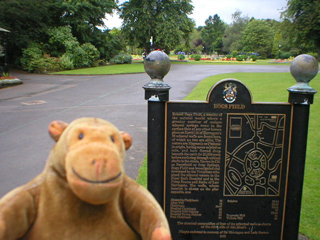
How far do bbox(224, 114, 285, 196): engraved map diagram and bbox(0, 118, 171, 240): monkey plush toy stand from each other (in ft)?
5.74

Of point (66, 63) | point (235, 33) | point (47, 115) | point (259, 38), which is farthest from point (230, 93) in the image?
point (235, 33)

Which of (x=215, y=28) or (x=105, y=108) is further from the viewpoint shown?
(x=215, y=28)

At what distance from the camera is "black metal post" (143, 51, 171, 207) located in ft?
11.1

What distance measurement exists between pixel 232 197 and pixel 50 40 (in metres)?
30.8

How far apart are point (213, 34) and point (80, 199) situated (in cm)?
9106

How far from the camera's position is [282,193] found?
11.7 ft

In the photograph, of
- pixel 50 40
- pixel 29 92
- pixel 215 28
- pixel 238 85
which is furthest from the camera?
pixel 215 28

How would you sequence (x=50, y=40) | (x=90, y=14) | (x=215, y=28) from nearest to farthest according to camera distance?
(x=50, y=40) → (x=90, y=14) → (x=215, y=28)

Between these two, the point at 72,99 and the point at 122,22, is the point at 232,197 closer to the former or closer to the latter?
the point at 72,99

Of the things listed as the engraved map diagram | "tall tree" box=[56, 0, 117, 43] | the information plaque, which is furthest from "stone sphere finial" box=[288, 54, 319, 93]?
"tall tree" box=[56, 0, 117, 43]

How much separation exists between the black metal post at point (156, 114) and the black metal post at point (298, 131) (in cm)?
142

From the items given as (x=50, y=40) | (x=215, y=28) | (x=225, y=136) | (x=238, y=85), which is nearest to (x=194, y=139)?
(x=225, y=136)

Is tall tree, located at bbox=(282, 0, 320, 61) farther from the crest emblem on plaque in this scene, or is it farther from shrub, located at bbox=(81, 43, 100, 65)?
the crest emblem on plaque

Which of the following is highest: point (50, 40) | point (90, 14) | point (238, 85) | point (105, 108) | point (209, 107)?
point (90, 14)
